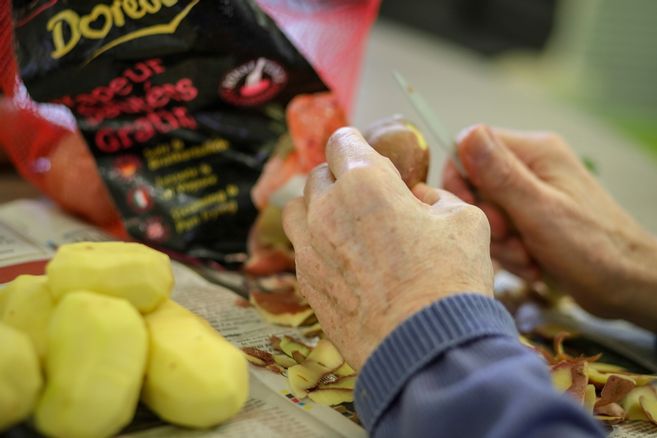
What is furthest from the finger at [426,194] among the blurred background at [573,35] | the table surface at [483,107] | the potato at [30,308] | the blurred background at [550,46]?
the blurred background at [573,35]

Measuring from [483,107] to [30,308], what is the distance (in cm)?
195

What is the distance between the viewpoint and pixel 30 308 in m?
0.55

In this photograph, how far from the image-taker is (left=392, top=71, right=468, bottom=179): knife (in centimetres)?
86

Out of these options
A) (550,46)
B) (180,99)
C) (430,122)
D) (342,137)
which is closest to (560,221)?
(430,122)

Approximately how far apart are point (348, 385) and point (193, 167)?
377 millimetres

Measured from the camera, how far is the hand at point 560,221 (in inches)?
33.8

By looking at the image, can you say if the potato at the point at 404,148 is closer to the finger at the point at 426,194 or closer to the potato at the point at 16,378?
the finger at the point at 426,194

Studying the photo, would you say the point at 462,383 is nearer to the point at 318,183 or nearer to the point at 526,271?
the point at 318,183

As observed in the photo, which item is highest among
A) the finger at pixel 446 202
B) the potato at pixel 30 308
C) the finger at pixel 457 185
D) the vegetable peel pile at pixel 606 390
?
the finger at pixel 446 202

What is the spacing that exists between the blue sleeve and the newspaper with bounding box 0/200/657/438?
2.4 inches

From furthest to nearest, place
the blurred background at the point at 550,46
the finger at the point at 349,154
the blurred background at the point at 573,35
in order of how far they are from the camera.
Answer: the blurred background at the point at 573,35, the blurred background at the point at 550,46, the finger at the point at 349,154

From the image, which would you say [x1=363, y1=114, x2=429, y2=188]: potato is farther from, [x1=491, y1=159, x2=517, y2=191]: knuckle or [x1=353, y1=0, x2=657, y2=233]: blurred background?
[x1=353, y1=0, x2=657, y2=233]: blurred background

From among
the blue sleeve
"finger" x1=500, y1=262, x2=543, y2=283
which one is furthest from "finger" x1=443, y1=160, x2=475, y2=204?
the blue sleeve

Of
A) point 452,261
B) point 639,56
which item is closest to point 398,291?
point 452,261
